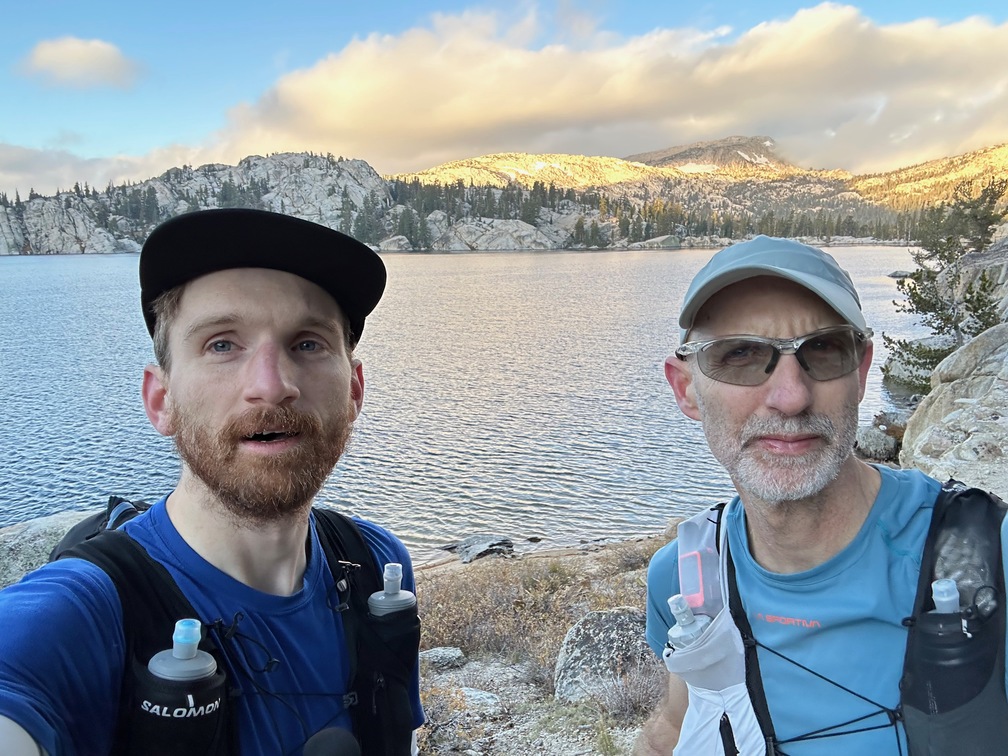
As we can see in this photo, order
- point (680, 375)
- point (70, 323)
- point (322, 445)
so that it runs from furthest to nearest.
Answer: point (70, 323) → point (680, 375) → point (322, 445)

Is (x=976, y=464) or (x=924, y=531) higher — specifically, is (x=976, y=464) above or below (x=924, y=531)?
below

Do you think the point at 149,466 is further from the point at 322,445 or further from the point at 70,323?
the point at 70,323

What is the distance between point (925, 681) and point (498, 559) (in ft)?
40.0

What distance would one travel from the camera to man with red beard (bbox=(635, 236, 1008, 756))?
203 cm

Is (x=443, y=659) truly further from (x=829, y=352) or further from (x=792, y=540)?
(x=829, y=352)

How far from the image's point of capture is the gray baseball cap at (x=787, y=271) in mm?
2209

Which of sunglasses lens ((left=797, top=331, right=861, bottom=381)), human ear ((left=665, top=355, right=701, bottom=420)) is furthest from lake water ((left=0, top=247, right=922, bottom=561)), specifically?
sunglasses lens ((left=797, top=331, right=861, bottom=381))

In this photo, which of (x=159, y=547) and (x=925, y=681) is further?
(x=159, y=547)

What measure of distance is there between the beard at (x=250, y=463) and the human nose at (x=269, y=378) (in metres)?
0.04

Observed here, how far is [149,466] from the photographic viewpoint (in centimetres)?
1947

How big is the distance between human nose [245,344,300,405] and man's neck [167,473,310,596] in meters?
0.34

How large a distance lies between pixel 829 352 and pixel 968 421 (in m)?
12.8

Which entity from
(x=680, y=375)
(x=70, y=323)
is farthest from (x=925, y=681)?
(x=70, y=323)

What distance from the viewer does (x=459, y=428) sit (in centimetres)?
2359
